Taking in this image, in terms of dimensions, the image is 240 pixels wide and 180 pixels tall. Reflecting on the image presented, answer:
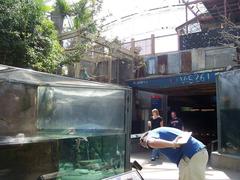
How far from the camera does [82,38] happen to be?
51.6 ft

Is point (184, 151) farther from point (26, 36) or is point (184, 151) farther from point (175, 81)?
point (175, 81)

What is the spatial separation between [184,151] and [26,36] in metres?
7.28

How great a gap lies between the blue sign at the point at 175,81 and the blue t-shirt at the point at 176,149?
31.0 feet

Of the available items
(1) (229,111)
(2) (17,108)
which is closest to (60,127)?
(2) (17,108)

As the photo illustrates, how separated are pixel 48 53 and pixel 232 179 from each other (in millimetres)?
6053

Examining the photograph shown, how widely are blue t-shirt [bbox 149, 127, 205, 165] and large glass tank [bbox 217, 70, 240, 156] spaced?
588cm

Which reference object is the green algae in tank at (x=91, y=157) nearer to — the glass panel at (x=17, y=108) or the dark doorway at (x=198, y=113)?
the glass panel at (x=17, y=108)

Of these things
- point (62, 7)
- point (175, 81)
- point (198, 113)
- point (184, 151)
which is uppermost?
point (62, 7)

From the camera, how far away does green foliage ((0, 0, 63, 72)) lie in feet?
35.9

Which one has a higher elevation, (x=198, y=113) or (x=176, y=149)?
(x=198, y=113)

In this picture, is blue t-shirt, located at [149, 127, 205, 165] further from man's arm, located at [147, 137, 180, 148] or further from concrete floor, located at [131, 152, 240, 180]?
concrete floor, located at [131, 152, 240, 180]

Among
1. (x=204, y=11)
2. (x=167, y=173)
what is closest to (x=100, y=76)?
(x=204, y=11)

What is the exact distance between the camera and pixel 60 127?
615 cm

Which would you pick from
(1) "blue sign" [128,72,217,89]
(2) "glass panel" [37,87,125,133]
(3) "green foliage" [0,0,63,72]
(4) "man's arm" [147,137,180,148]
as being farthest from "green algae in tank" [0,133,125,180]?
(1) "blue sign" [128,72,217,89]
